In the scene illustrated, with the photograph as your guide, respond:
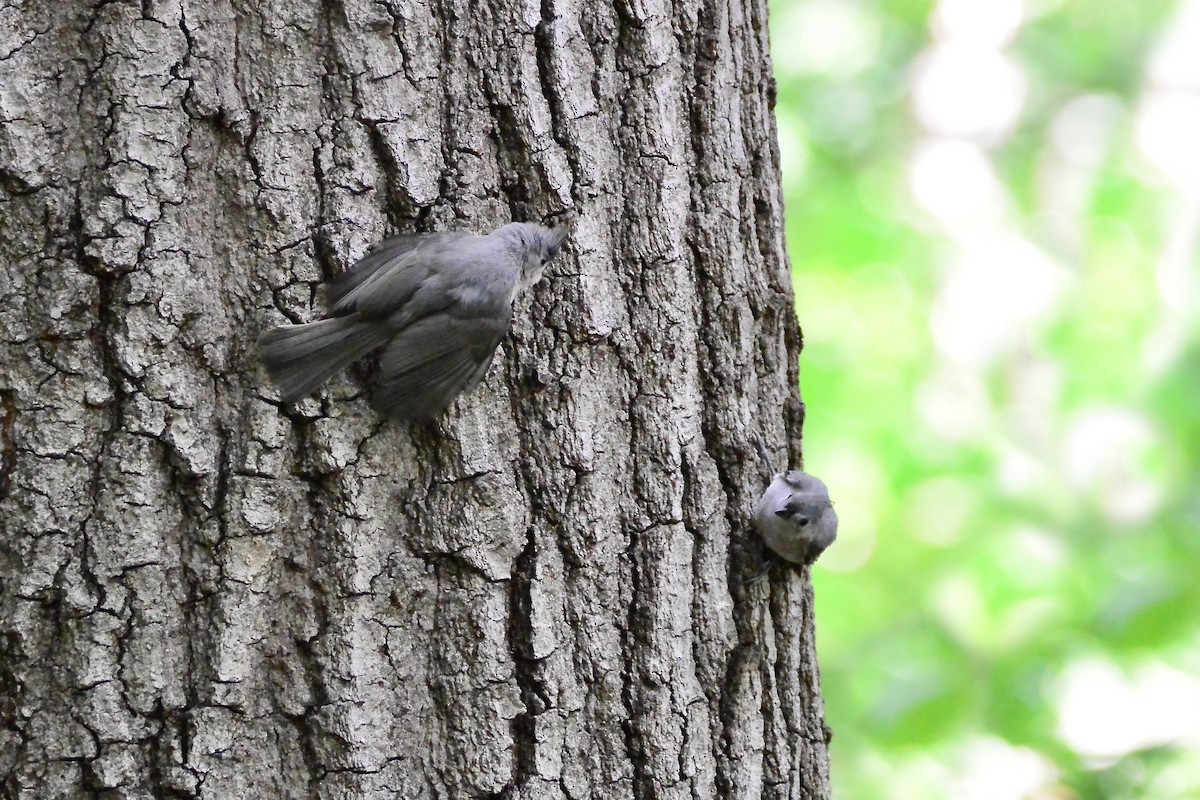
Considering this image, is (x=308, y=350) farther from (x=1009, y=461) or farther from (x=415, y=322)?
(x=1009, y=461)

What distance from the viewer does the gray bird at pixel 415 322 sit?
161cm

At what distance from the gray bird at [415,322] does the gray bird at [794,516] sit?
60 cm

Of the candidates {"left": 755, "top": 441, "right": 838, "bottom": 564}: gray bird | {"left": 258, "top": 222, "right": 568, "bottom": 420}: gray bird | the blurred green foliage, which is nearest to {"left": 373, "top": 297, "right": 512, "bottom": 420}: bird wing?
{"left": 258, "top": 222, "right": 568, "bottom": 420}: gray bird

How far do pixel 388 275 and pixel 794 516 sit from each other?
83 cm

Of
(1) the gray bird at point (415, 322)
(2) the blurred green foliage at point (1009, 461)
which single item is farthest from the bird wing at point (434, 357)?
(2) the blurred green foliage at point (1009, 461)

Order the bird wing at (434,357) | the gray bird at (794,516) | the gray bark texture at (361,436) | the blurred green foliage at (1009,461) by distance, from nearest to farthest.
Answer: the gray bark texture at (361,436)
the bird wing at (434,357)
the gray bird at (794,516)
the blurred green foliage at (1009,461)

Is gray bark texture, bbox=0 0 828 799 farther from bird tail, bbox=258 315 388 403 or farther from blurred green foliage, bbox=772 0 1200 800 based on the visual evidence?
blurred green foliage, bbox=772 0 1200 800

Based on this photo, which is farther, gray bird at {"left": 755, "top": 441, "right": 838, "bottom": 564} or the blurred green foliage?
the blurred green foliage

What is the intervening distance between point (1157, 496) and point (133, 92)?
3.81 metres

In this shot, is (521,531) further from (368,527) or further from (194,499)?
(194,499)

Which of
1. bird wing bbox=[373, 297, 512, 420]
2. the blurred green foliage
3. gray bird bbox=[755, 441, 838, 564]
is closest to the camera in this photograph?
bird wing bbox=[373, 297, 512, 420]

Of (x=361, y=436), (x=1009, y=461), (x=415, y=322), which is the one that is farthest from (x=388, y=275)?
(x=1009, y=461)

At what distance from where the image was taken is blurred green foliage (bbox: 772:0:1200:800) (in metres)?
3.69

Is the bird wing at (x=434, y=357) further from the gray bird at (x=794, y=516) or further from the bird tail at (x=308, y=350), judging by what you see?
the gray bird at (x=794, y=516)
